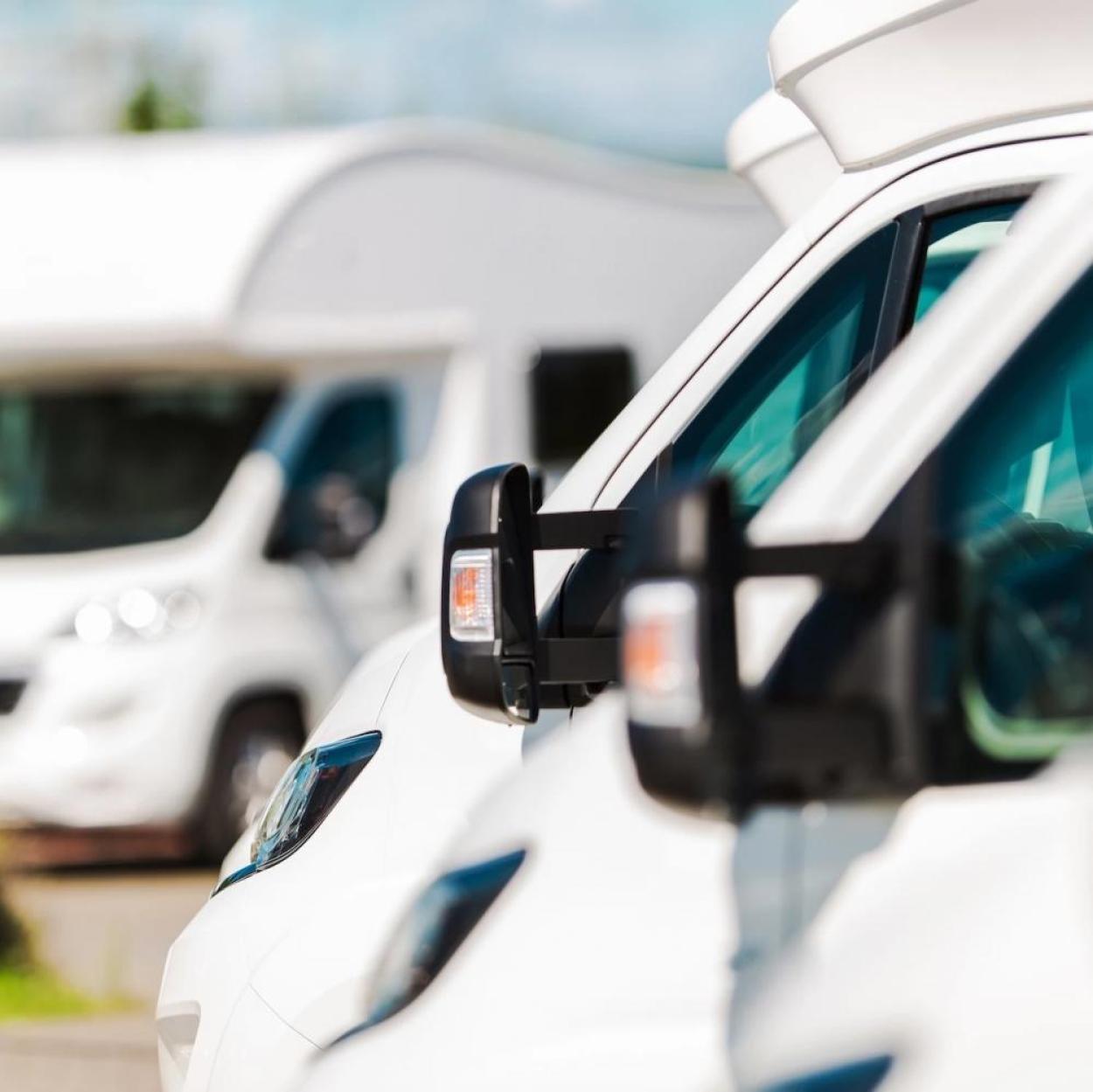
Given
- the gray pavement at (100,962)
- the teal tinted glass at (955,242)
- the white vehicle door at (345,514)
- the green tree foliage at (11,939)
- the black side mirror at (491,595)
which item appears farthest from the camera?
the white vehicle door at (345,514)

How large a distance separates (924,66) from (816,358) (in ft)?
2.24

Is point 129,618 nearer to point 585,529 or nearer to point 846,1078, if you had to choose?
point 585,529

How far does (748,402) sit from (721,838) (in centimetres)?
114

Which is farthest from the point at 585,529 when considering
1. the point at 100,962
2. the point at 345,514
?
the point at 345,514

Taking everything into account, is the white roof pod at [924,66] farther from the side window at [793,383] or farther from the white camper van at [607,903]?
the white camper van at [607,903]

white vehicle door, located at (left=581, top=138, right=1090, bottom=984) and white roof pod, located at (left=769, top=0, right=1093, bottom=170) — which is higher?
white roof pod, located at (left=769, top=0, right=1093, bottom=170)

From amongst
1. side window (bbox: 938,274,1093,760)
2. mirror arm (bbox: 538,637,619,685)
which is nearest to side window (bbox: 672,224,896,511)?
mirror arm (bbox: 538,637,619,685)

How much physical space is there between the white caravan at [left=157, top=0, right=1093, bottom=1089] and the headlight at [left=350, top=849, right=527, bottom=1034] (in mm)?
313

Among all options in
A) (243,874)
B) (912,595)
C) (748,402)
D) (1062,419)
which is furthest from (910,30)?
(243,874)

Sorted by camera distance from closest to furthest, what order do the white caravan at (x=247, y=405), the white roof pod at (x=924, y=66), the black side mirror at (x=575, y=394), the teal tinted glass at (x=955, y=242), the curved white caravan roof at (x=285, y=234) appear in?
the white roof pod at (x=924, y=66) < the teal tinted glass at (x=955, y=242) < the white caravan at (x=247, y=405) < the curved white caravan roof at (x=285, y=234) < the black side mirror at (x=575, y=394)

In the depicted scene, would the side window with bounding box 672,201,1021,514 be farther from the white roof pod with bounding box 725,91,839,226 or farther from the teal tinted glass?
the white roof pod with bounding box 725,91,839,226

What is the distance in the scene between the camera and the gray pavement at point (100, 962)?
5574mm

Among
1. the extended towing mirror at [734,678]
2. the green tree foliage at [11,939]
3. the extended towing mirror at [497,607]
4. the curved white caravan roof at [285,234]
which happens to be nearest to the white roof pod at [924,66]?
the extended towing mirror at [497,607]

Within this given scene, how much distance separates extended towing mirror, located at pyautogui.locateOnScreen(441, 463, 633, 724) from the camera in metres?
2.37
